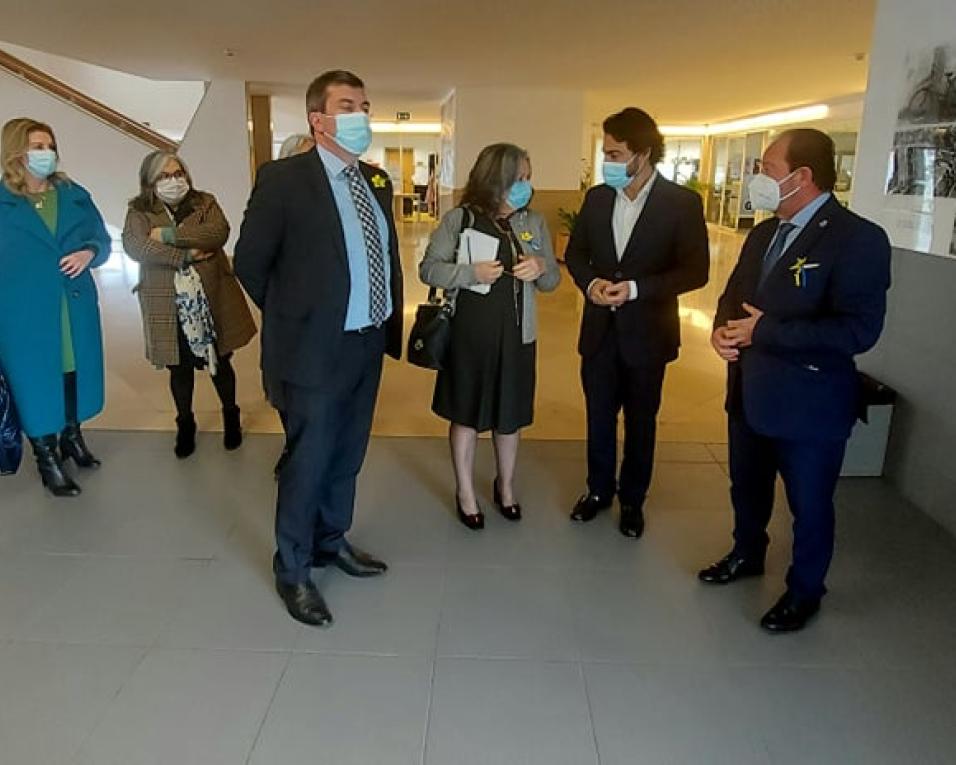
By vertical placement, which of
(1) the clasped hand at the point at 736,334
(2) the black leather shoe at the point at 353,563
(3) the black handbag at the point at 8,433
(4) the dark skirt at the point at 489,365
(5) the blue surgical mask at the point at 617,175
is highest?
(5) the blue surgical mask at the point at 617,175

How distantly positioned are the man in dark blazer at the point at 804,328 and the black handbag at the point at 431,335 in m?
0.95

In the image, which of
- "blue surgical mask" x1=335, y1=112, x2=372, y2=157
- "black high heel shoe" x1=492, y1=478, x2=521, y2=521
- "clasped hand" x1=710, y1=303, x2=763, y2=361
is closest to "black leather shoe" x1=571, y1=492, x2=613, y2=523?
"black high heel shoe" x1=492, y1=478, x2=521, y2=521

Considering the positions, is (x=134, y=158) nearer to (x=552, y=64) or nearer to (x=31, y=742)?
(x=552, y=64)

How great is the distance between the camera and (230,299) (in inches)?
146

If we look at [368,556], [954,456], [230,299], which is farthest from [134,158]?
[954,456]

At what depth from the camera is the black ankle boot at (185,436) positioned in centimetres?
374

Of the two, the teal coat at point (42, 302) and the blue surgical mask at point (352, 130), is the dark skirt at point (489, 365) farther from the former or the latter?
the teal coat at point (42, 302)

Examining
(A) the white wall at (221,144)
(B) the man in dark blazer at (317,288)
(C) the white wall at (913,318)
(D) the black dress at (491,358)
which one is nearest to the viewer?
(B) the man in dark blazer at (317,288)

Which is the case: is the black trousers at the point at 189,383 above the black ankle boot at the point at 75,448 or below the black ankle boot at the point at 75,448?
above

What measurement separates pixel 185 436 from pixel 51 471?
651 mm

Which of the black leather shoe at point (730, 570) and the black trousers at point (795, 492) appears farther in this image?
the black leather shoe at point (730, 570)

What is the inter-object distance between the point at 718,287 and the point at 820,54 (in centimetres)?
303

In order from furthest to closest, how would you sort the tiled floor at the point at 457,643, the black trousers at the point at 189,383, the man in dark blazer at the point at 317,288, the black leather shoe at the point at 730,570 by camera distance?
the black trousers at the point at 189,383, the black leather shoe at the point at 730,570, the man in dark blazer at the point at 317,288, the tiled floor at the point at 457,643

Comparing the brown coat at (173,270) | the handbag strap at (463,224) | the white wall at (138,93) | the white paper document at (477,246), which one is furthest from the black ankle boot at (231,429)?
the white wall at (138,93)
